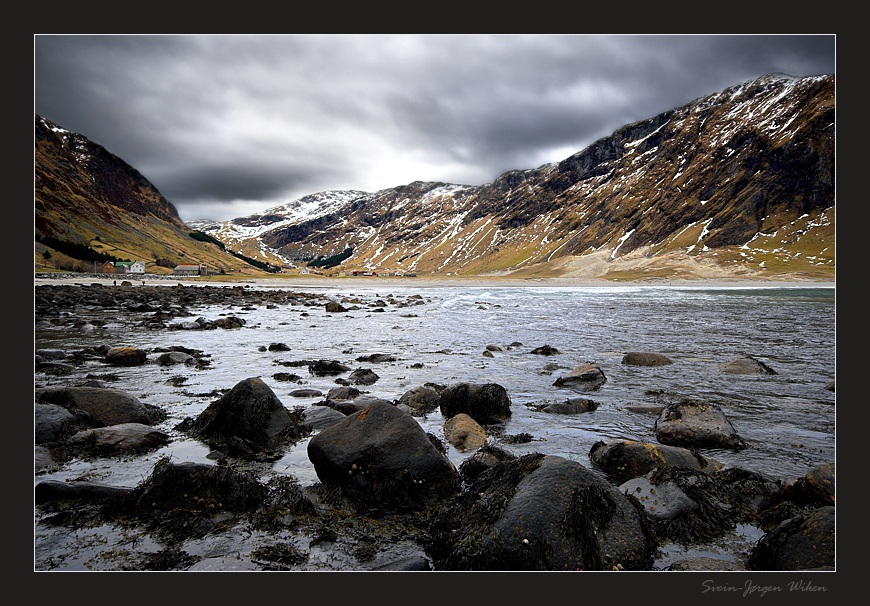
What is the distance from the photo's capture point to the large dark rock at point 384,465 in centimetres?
766

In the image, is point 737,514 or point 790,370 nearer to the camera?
point 737,514

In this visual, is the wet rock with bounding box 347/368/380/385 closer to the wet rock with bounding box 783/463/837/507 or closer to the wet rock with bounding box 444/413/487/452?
the wet rock with bounding box 444/413/487/452

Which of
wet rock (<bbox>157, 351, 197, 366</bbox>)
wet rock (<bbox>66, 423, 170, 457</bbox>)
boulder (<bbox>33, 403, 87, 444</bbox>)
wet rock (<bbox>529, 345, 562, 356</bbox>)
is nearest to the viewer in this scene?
wet rock (<bbox>66, 423, 170, 457</bbox>)

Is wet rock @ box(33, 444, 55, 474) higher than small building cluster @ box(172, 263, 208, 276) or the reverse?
the reverse

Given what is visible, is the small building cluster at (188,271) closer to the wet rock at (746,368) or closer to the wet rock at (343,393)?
the wet rock at (343,393)

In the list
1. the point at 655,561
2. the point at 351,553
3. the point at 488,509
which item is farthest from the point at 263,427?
the point at 655,561

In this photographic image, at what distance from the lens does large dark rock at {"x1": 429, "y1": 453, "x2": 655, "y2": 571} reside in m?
5.45

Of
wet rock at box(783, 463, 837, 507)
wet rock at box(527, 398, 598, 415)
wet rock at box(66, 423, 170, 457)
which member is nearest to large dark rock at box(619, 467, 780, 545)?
wet rock at box(783, 463, 837, 507)

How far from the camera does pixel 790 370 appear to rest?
1933 centimetres

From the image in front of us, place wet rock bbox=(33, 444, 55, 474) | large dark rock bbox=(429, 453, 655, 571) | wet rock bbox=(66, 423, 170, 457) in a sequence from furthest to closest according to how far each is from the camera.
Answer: wet rock bbox=(66, 423, 170, 457), wet rock bbox=(33, 444, 55, 474), large dark rock bbox=(429, 453, 655, 571)

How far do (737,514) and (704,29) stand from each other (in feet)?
22.8

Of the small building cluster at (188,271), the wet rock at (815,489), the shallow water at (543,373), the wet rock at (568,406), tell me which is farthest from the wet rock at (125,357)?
the small building cluster at (188,271)

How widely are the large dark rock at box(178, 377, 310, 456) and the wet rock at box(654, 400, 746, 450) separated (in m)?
8.27

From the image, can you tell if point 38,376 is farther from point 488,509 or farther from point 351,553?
point 488,509
